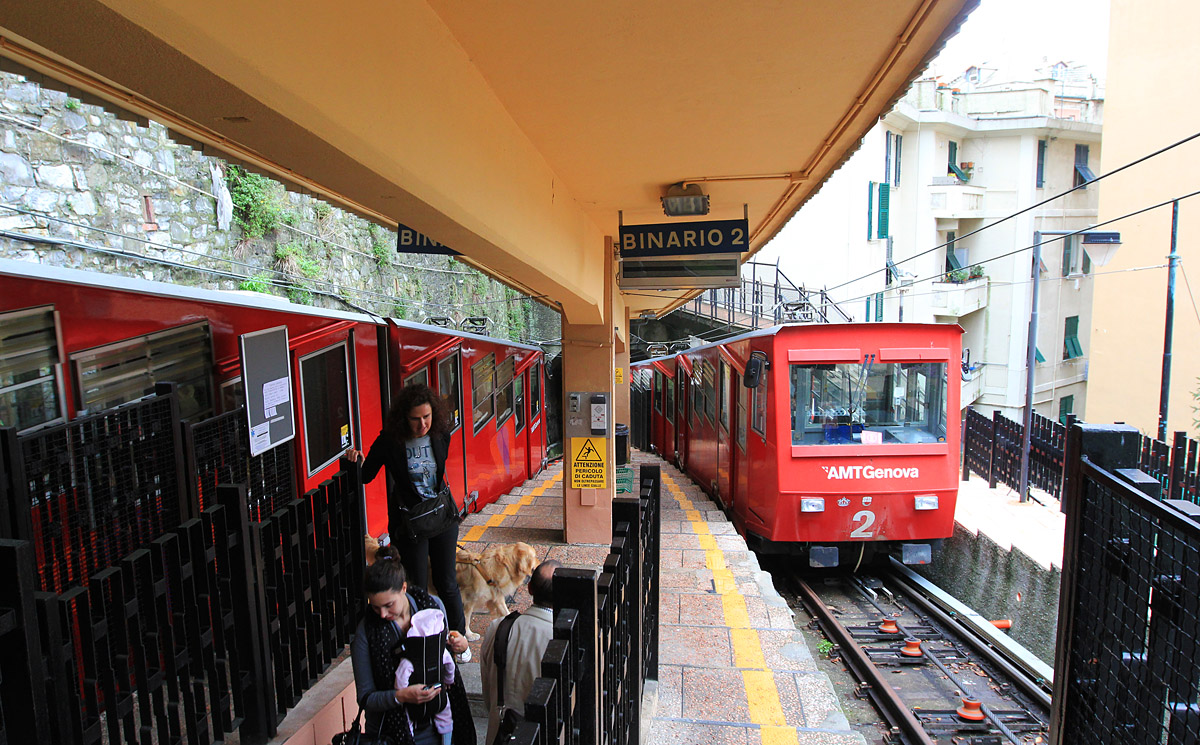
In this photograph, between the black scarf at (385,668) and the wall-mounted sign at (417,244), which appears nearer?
the black scarf at (385,668)

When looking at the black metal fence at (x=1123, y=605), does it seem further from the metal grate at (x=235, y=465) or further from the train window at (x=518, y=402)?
the train window at (x=518, y=402)

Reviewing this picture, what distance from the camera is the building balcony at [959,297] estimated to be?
23406 millimetres

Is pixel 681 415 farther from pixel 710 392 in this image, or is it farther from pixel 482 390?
pixel 482 390

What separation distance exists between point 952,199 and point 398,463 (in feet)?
81.5

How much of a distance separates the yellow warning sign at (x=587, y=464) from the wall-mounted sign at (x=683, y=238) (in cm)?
217

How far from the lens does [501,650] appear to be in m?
2.43

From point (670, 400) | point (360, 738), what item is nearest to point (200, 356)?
point (360, 738)

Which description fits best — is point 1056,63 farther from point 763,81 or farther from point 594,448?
point 763,81

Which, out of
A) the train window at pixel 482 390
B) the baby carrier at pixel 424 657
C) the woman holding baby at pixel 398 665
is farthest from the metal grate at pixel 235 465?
the train window at pixel 482 390

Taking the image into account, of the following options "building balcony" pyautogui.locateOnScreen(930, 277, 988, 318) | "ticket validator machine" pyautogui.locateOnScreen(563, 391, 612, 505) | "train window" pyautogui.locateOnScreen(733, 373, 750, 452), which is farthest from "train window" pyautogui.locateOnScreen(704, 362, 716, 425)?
"building balcony" pyautogui.locateOnScreen(930, 277, 988, 318)

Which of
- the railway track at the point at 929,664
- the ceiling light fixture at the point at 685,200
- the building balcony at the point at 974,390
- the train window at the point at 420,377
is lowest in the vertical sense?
the railway track at the point at 929,664

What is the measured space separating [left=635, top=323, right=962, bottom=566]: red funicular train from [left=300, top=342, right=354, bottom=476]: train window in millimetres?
4235

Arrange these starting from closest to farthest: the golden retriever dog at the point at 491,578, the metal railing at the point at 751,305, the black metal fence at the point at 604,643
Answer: the black metal fence at the point at 604,643, the golden retriever dog at the point at 491,578, the metal railing at the point at 751,305

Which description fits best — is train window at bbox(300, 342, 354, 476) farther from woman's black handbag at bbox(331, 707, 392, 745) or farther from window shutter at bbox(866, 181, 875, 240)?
window shutter at bbox(866, 181, 875, 240)
